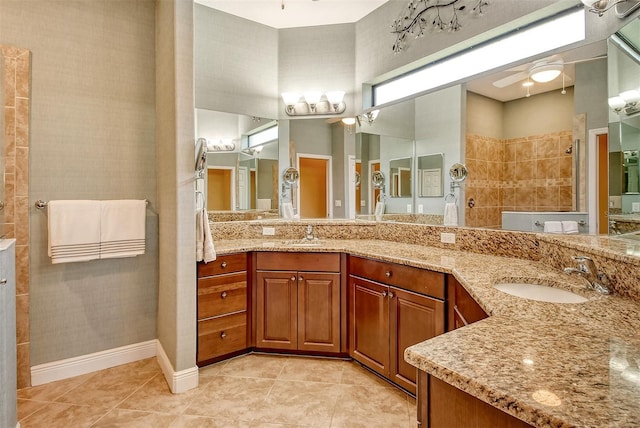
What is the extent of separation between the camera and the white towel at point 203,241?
2.34 m

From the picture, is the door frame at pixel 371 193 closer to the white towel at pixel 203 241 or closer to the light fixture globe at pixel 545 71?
the light fixture globe at pixel 545 71

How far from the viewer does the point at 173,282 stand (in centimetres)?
228

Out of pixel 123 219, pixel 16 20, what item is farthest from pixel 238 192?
pixel 16 20

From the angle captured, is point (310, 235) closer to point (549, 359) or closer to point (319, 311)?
point (319, 311)

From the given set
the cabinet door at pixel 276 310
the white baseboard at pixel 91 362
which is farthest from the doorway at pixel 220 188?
the white baseboard at pixel 91 362

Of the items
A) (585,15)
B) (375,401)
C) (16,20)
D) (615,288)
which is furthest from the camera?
(16,20)

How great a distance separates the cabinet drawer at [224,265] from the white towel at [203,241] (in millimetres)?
93

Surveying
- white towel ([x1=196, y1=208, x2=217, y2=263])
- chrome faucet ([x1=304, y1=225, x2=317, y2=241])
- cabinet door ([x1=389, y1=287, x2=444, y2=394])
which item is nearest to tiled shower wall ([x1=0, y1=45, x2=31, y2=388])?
white towel ([x1=196, y1=208, x2=217, y2=263])

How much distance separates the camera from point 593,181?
1.85 m

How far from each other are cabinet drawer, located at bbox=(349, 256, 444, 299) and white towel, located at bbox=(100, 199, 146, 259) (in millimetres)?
1613

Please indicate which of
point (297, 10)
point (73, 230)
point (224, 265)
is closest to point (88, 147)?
point (73, 230)

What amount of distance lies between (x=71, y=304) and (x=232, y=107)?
2072 mm

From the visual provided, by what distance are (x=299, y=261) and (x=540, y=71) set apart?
6.61 ft

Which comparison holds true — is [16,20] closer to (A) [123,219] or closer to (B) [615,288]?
(A) [123,219]
